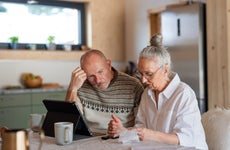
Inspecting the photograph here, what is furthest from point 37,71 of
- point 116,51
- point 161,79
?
point 161,79

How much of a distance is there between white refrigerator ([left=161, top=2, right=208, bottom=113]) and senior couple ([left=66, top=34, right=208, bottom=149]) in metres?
1.52

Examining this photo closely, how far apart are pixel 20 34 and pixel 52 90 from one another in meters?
0.94

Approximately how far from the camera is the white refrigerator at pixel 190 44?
354 cm

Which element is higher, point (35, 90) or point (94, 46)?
point (94, 46)

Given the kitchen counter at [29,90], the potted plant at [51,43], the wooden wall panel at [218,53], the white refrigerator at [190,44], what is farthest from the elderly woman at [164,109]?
the potted plant at [51,43]

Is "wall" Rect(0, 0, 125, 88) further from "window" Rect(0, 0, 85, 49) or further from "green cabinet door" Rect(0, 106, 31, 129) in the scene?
"green cabinet door" Rect(0, 106, 31, 129)

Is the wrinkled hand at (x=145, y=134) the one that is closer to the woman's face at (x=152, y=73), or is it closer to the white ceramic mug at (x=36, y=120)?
the woman's face at (x=152, y=73)

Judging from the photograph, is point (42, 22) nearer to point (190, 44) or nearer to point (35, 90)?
point (35, 90)

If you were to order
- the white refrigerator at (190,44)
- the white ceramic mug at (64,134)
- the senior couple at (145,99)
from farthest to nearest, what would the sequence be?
the white refrigerator at (190,44) → the senior couple at (145,99) → the white ceramic mug at (64,134)

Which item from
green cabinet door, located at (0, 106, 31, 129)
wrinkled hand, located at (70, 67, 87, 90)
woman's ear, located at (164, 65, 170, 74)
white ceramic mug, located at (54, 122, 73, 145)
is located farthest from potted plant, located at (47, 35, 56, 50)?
white ceramic mug, located at (54, 122, 73, 145)

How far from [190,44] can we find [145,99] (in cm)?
189

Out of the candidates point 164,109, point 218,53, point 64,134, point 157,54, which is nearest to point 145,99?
point 164,109

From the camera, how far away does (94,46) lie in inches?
191

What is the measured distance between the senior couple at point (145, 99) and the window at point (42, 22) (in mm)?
2487
